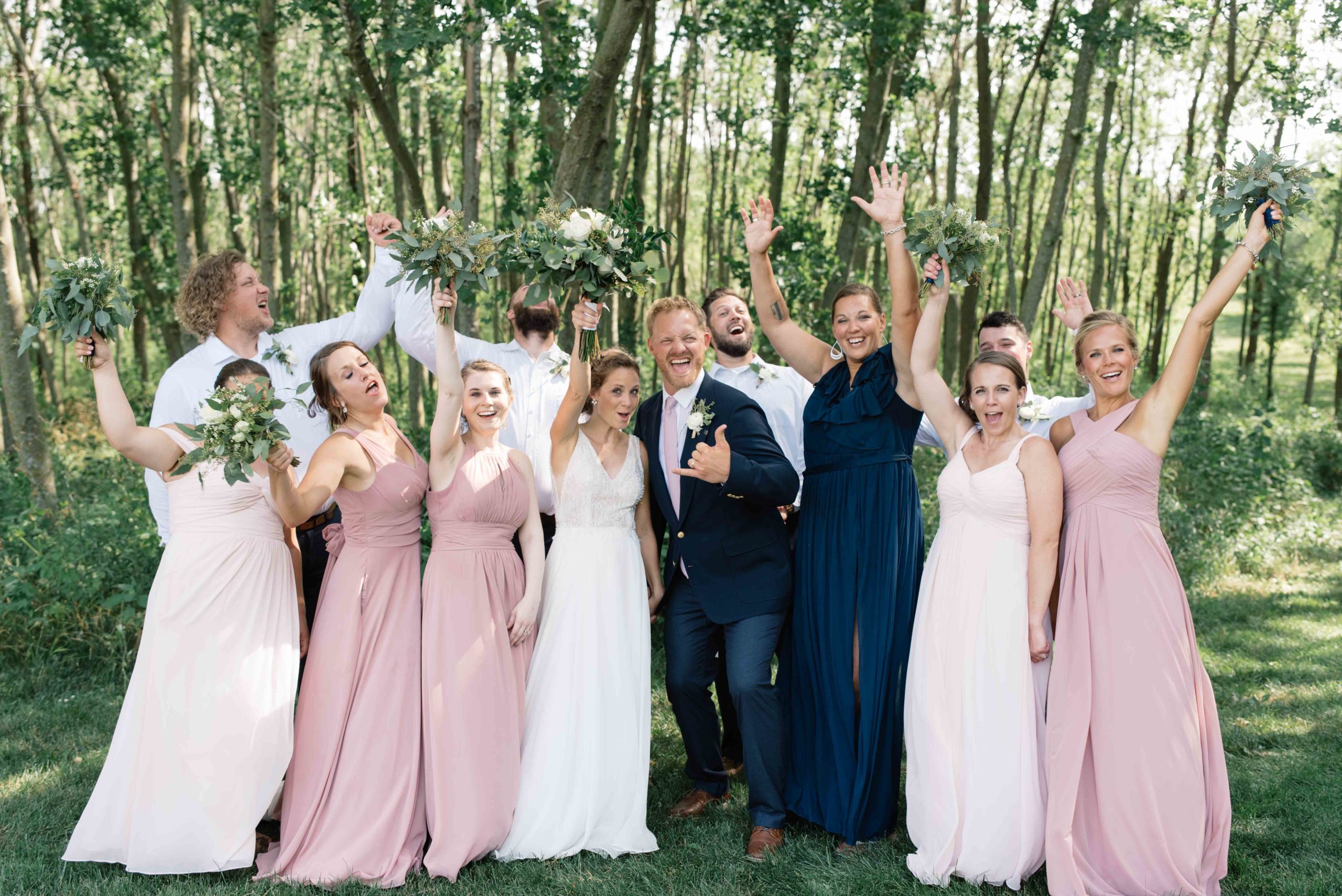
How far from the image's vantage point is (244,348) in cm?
525

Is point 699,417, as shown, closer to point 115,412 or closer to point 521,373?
point 521,373

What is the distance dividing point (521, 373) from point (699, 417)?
5.22 feet

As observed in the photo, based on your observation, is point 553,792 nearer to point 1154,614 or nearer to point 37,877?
point 37,877

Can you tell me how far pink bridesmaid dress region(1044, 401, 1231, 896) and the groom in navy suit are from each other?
4.33 ft

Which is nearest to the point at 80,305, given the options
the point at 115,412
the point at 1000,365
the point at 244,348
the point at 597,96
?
the point at 115,412

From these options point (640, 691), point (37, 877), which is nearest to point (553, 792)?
point (640, 691)

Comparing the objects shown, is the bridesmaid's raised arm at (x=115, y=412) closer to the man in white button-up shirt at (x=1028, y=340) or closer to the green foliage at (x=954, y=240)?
the green foliage at (x=954, y=240)

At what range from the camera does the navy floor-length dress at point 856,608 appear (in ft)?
15.6

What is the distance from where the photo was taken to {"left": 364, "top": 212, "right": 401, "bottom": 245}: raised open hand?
200 inches

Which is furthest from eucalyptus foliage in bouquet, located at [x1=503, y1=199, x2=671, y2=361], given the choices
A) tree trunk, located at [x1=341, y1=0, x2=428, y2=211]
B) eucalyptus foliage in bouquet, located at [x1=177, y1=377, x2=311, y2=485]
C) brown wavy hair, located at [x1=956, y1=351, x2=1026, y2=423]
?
tree trunk, located at [x1=341, y1=0, x2=428, y2=211]

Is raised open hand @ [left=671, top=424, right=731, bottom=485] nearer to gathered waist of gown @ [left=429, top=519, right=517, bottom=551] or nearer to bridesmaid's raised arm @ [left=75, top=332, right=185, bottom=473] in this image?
gathered waist of gown @ [left=429, top=519, right=517, bottom=551]

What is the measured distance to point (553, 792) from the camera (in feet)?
15.4

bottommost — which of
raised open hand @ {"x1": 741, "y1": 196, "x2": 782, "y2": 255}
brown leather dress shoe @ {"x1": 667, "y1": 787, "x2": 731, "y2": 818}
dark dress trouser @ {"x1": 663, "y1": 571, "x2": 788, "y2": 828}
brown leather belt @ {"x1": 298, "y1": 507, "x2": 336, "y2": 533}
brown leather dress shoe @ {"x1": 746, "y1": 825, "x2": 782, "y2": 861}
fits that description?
brown leather dress shoe @ {"x1": 667, "y1": 787, "x2": 731, "y2": 818}

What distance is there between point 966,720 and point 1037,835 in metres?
0.55
